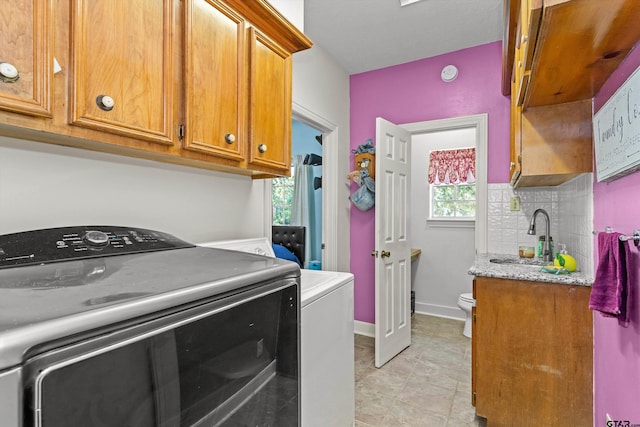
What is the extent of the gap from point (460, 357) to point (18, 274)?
2.93 metres

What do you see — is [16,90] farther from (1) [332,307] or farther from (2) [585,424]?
(2) [585,424]

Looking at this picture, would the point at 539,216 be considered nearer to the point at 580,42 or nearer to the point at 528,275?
the point at 528,275

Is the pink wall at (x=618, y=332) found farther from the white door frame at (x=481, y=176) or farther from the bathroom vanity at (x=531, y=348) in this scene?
the white door frame at (x=481, y=176)

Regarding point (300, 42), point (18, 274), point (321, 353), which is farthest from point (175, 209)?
point (300, 42)

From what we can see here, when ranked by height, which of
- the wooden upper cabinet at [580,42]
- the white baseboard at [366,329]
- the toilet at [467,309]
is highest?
the wooden upper cabinet at [580,42]

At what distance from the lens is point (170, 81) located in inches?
42.2

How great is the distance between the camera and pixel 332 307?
58.9 inches

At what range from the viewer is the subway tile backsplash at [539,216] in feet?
6.22

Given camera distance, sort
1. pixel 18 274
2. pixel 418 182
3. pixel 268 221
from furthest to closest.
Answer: pixel 418 182 < pixel 268 221 < pixel 18 274

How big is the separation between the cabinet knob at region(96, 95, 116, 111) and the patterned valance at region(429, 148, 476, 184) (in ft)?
12.1

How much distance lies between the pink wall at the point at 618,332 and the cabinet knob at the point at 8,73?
173 cm

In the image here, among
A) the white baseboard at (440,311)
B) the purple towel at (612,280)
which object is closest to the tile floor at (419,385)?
the white baseboard at (440,311)

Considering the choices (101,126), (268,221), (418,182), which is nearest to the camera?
(101,126)

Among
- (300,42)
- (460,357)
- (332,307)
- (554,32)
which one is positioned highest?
(300,42)
